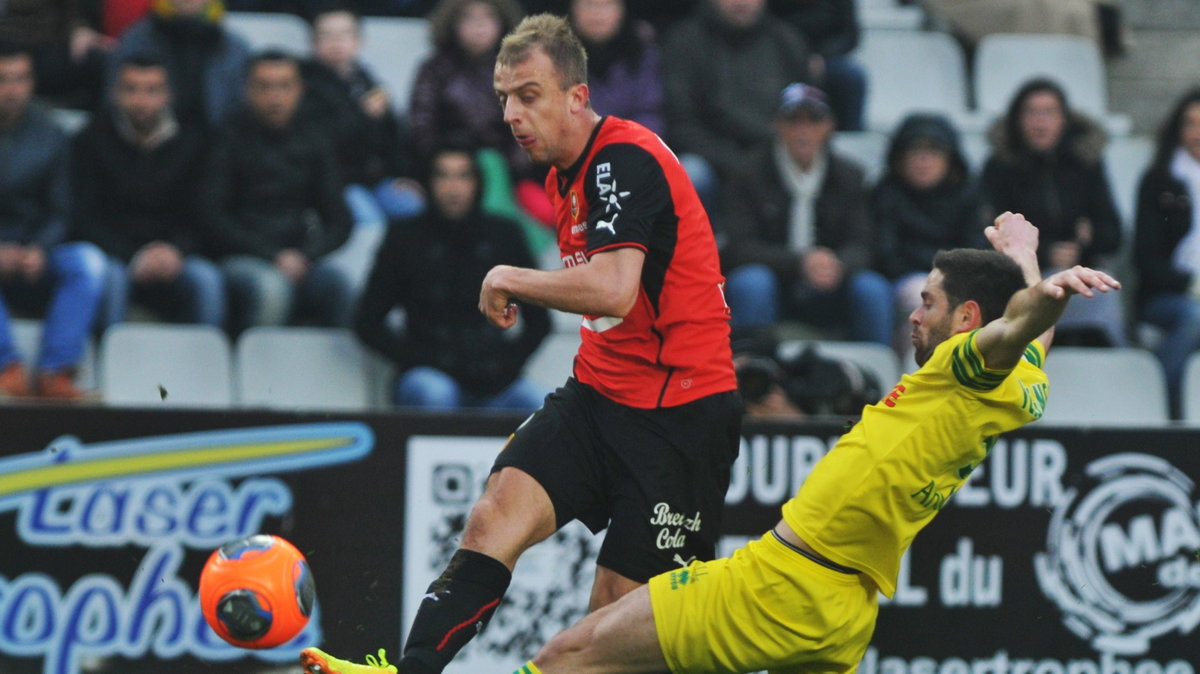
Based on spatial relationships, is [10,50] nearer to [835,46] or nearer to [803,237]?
[803,237]

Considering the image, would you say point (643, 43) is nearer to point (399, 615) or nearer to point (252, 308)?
point (252, 308)

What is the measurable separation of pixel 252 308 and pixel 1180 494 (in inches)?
175

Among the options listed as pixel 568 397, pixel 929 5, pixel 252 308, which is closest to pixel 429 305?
pixel 252 308

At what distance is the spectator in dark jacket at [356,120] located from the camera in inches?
341

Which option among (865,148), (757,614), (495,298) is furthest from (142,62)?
(757,614)

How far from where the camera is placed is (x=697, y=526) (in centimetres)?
516

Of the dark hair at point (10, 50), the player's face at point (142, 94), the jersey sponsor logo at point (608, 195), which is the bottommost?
the jersey sponsor logo at point (608, 195)

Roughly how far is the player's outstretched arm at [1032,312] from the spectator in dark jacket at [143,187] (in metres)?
4.60

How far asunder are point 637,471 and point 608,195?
87 cm

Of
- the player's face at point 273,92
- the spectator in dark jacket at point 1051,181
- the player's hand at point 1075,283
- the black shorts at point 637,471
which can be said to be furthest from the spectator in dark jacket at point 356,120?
the player's hand at point 1075,283

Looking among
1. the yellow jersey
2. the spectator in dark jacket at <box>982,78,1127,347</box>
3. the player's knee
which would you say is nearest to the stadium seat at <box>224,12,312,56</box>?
the spectator in dark jacket at <box>982,78,1127,347</box>

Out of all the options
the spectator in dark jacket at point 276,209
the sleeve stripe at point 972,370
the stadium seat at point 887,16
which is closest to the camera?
the sleeve stripe at point 972,370

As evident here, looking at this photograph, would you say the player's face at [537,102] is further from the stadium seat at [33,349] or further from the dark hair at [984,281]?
the stadium seat at [33,349]

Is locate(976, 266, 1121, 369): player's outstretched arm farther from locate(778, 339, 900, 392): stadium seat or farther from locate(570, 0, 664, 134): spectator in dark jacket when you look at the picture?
locate(570, 0, 664, 134): spectator in dark jacket
